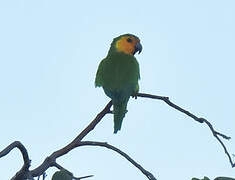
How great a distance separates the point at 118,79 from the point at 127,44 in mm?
1907

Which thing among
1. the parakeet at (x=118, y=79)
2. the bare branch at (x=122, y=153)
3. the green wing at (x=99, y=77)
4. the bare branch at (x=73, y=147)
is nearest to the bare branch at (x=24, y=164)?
the bare branch at (x=73, y=147)

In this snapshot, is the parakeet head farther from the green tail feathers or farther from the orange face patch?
the green tail feathers

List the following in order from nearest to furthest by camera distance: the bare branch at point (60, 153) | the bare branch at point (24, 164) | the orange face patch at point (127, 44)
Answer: the bare branch at point (24, 164) < the bare branch at point (60, 153) < the orange face patch at point (127, 44)

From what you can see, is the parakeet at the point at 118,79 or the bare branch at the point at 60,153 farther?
the parakeet at the point at 118,79

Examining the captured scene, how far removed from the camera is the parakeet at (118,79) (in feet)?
15.7

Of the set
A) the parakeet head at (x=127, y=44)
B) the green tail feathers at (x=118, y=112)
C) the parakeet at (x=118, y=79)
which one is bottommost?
the green tail feathers at (x=118, y=112)

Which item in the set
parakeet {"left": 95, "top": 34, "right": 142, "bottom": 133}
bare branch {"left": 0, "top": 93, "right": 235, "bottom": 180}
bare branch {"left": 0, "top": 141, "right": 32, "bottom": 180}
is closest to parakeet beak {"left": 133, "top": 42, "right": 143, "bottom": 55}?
parakeet {"left": 95, "top": 34, "right": 142, "bottom": 133}

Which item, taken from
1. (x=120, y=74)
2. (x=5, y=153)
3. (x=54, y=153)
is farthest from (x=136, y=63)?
(x=5, y=153)

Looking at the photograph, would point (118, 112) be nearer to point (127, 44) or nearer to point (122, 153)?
point (122, 153)

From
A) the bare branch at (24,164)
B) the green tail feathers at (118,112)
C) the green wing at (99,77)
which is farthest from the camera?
the green wing at (99,77)

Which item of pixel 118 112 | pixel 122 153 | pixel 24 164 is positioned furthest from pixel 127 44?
pixel 24 164

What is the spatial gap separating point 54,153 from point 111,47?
4175mm

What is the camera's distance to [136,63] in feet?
19.4

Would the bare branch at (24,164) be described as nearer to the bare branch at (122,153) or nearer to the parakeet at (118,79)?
the bare branch at (122,153)
